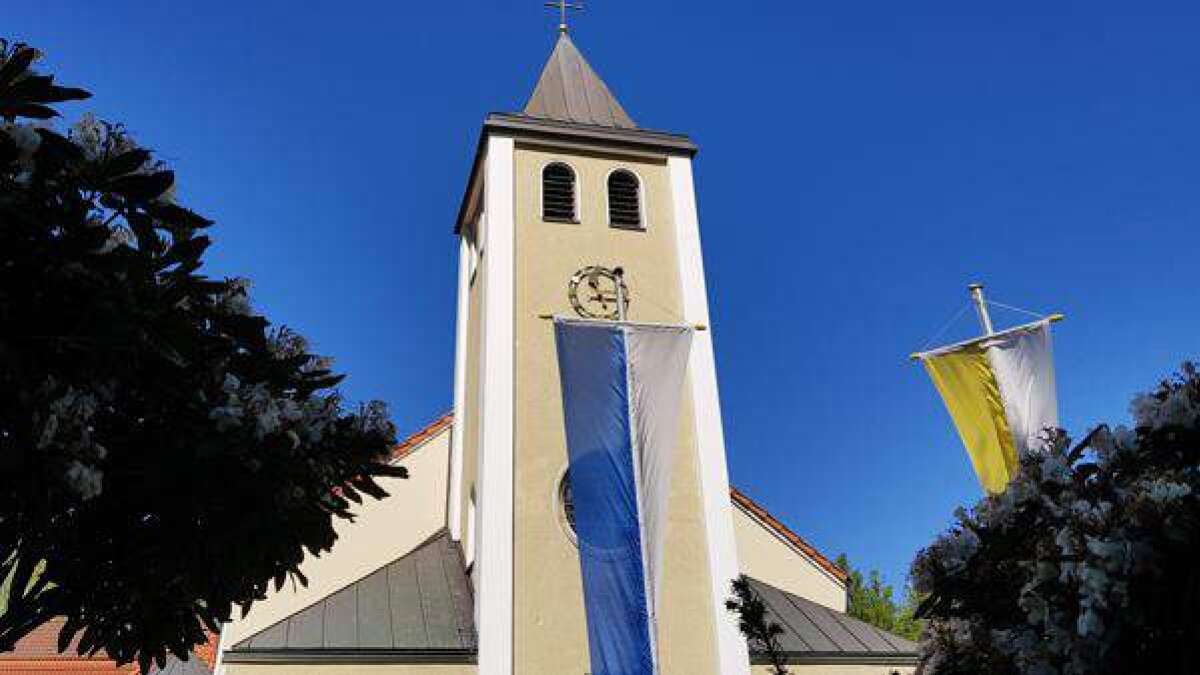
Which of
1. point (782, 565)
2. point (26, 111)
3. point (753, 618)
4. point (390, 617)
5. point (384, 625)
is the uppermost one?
point (782, 565)

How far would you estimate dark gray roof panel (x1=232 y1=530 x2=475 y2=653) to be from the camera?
13.4 m

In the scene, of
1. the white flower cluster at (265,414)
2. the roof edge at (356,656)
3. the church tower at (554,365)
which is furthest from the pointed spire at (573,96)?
the white flower cluster at (265,414)

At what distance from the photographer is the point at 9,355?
3.88m

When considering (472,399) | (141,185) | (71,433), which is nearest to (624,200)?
(472,399)

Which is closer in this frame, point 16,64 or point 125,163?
point 16,64

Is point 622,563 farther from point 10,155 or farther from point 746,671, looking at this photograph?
point 10,155

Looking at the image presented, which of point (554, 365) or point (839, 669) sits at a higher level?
point (554, 365)

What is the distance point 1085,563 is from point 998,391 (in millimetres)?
8696

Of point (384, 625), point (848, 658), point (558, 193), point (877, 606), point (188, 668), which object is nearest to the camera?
point (384, 625)

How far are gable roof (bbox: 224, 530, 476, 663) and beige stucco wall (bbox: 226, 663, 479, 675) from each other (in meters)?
0.08

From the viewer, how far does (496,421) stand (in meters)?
15.3

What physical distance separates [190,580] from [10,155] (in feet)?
8.05

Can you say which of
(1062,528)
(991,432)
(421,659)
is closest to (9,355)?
(1062,528)

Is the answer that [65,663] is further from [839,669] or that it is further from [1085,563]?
[1085,563]
